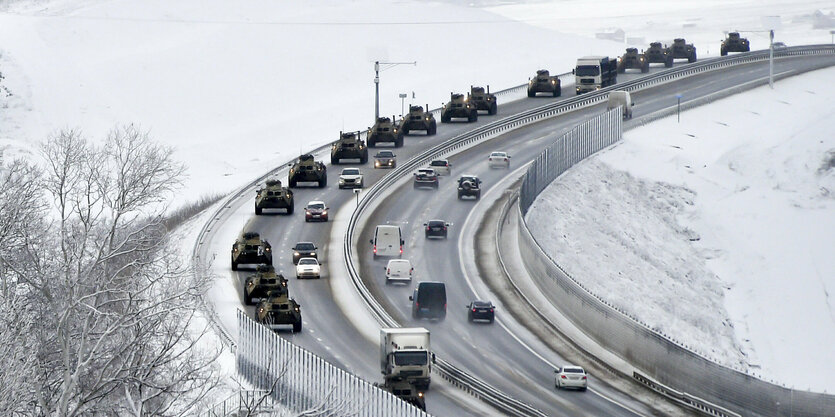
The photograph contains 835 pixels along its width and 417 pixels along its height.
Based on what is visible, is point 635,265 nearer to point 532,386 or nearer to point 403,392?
point 532,386

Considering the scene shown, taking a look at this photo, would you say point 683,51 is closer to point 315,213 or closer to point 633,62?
point 633,62

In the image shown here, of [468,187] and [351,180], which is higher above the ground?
[351,180]

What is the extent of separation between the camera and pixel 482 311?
2635 inches

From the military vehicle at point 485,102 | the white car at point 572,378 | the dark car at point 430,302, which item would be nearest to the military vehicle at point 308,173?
the military vehicle at point 485,102

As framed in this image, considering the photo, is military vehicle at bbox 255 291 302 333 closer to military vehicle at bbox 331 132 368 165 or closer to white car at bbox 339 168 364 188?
white car at bbox 339 168 364 188

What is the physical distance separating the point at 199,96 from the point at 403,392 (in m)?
143

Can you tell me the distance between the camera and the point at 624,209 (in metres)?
103

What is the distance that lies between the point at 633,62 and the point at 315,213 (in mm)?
63424

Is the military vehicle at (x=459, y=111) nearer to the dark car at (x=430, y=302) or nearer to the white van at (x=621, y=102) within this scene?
the white van at (x=621, y=102)

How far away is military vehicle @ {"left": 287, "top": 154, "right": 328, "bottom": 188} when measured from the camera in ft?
318

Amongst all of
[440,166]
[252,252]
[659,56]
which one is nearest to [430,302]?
[252,252]

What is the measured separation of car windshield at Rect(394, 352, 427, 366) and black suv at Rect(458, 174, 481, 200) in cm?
4044

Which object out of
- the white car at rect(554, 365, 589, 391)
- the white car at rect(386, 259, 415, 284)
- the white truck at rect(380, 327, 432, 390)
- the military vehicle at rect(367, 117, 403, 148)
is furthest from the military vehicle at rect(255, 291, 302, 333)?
the military vehicle at rect(367, 117, 403, 148)

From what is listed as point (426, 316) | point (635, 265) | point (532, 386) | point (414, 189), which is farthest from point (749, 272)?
point (532, 386)
